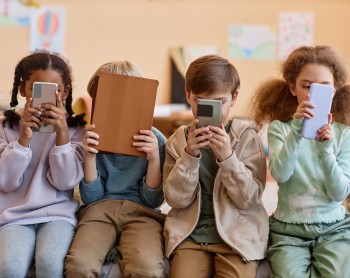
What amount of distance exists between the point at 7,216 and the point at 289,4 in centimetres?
248

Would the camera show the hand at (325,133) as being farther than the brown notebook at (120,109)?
No

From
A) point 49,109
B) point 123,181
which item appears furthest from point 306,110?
point 49,109

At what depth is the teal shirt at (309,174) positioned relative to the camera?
3.62 feet

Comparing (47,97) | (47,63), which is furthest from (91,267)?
(47,63)

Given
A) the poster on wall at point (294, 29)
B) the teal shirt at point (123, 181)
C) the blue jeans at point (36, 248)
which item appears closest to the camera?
the blue jeans at point (36, 248)

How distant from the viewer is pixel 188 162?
43.7 inches

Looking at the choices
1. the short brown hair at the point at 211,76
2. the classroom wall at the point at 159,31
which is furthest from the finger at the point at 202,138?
the classroom wall at the point at 159,31

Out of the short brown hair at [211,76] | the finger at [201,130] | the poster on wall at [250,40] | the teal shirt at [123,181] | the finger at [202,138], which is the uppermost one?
the poster on wall at [250,40]

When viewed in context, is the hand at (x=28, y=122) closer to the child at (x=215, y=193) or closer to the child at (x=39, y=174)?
the child at (x=39, y=174)

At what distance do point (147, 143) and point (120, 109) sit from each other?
12cm

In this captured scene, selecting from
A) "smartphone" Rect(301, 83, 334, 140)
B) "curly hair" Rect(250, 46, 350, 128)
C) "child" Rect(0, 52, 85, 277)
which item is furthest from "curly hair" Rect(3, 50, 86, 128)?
"smartphone" Rect(301, 83, 334, 140)

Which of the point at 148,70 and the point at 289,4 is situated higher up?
the point at 289,4

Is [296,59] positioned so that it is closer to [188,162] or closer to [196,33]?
[188,162]

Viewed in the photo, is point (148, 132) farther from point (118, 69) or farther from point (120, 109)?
point (118, 69)
